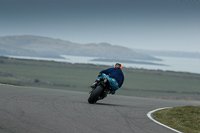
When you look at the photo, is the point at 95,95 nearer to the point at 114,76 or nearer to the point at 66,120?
the point at 114,76

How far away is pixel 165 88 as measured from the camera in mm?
184625

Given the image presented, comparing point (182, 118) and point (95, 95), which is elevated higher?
point (95, 95)

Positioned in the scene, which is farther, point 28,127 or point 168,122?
point 168,122

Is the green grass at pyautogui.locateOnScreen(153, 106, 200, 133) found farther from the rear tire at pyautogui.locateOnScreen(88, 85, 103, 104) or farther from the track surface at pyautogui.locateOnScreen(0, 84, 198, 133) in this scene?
the rear tire at pyautogui.locateOnScreen(88, 85, 103, 104)

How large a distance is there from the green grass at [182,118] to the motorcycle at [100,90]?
263 centimetres

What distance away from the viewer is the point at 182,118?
551 inches

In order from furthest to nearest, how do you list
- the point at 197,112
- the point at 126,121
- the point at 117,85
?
the point at 117,85 → the point at 197,112 → the point at 126,121

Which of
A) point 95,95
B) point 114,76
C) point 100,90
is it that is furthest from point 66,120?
point 114,76

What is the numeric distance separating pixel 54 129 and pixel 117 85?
8.18 m

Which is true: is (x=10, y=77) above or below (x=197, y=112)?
below

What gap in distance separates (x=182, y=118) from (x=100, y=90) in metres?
4.14

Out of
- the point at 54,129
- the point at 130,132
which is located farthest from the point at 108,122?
the point at 54,129

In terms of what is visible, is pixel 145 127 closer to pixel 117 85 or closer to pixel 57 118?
pixel 57 118

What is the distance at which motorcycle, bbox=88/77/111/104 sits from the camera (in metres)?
16.8
